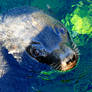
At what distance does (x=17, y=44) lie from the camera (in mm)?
4852

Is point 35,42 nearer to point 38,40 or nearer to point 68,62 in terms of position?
point 38,40

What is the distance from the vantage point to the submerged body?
14.7 feet

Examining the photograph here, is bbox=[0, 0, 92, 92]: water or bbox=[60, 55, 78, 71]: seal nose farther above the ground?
bbox=[60, 55, 78, 71]: seal nose

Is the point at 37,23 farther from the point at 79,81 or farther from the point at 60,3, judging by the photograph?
the point at 60,3

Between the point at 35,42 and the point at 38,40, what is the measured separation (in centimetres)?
9

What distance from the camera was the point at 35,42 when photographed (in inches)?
185

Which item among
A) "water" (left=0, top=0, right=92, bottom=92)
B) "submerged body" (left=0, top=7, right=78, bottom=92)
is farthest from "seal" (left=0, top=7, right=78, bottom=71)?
"water" (left=0, top=0, right=92, bottom=92)

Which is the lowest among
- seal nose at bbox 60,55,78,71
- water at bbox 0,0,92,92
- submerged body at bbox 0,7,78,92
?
water at bbox 0,0,92,92

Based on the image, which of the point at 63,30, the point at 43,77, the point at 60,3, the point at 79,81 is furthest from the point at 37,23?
the point at 60,3

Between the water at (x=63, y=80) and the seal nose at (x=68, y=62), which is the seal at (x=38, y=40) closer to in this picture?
the seal nose at (x=68, y=62)

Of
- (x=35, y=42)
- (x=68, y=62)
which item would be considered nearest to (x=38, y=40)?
(x=35, y=42)

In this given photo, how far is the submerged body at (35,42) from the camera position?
14.7 ft

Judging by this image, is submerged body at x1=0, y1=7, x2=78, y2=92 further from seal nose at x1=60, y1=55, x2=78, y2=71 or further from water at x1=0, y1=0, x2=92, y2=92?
water at x1=0, y1=0, x2=92, y2=92

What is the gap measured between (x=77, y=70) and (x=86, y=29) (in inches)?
67.3
